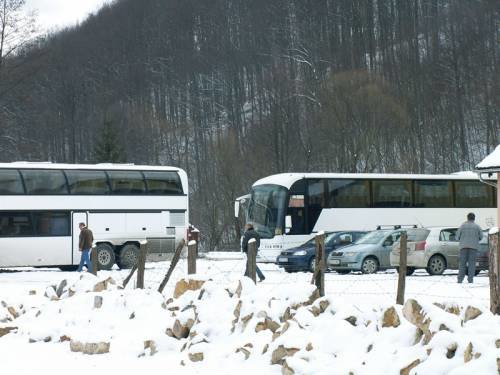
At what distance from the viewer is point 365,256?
31719mm

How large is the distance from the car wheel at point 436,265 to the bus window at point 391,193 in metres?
9.60

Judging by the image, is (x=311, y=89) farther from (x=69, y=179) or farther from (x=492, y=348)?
(x=492, y=348)

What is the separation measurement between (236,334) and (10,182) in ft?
72.6

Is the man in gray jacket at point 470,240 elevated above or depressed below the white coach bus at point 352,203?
below

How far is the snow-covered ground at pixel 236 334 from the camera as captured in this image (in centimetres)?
1130

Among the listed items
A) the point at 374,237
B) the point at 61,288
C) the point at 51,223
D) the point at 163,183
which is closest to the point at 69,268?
the point at 51,223

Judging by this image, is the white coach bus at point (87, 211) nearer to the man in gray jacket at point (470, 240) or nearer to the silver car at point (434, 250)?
the silver car at point (434, 250)

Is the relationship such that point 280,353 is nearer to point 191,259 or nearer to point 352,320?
point 352,320

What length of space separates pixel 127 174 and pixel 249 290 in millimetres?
22370

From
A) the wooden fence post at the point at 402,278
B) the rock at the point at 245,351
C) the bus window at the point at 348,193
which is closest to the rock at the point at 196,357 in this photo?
the rock at the point at 245,351

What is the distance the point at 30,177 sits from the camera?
115ft

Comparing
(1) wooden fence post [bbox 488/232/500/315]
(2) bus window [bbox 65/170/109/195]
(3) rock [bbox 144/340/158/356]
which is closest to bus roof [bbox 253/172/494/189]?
(2) bus window [bbox 65/170/109/195]

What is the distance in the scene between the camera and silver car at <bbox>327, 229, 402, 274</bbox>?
104ft

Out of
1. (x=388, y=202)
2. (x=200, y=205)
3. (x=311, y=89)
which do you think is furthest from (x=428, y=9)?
(x=388, y=202)
